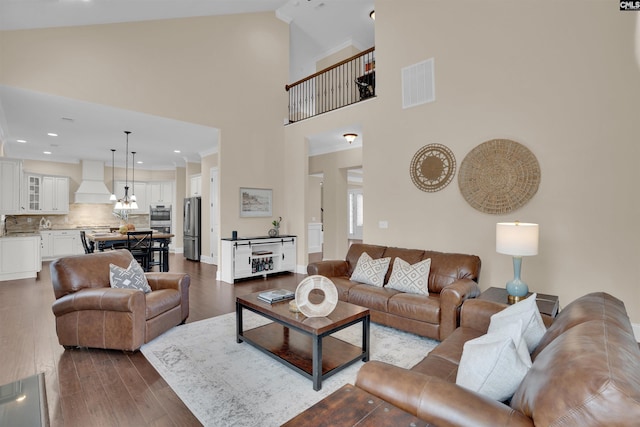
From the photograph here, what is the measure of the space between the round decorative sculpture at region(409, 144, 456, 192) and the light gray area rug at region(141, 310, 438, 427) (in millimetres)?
2175

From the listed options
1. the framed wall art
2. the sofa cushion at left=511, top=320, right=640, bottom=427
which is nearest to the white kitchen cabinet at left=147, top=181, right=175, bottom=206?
the framed wall art

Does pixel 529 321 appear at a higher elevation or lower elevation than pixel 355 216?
lower

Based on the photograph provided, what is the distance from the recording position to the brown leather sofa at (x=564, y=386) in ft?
2.72

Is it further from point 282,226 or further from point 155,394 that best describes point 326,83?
point 155,394

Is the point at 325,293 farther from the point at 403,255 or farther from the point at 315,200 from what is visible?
the point at 315,200

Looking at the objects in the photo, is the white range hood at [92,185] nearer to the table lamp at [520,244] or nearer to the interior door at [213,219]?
the interior door at [213,219]

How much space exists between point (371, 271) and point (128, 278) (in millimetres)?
2774

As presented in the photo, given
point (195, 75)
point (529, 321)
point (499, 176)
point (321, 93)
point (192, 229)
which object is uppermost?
point (321, 93)

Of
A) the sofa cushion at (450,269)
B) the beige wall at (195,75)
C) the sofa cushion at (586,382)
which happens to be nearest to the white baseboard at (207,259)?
the beige wall at (195,75)

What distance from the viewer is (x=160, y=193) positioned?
10.5 m

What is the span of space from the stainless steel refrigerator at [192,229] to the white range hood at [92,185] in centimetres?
309

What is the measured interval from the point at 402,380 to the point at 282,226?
19.0 ft

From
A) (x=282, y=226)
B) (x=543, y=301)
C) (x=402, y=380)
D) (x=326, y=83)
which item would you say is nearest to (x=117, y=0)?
(x=326, y=83)

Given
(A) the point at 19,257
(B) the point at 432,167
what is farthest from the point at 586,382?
(A) the point at 19,257
